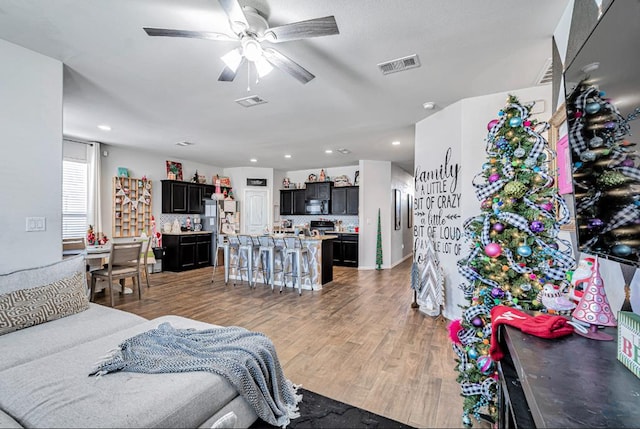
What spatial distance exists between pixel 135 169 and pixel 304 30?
5.70 m

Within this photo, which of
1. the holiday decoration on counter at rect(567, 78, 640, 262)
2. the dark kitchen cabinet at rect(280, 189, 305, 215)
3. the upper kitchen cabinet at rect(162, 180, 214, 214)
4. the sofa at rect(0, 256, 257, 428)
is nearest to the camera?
the holiday decoration on counter at rect(567, 78, 640, 262)

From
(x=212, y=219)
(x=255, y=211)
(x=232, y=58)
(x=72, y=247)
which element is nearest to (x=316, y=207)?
(x=255, y=211)

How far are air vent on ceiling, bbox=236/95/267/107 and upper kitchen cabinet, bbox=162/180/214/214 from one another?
3950mm

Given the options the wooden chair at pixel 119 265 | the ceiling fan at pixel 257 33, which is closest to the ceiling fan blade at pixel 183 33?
the ceiling fan at pixel 257 33

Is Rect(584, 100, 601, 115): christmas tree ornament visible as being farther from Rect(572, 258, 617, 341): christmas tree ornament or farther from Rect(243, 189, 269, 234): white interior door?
Rect(243, 189, 269, 234): white interior door

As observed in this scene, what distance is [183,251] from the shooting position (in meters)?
6.38

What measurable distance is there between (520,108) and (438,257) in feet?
7.73

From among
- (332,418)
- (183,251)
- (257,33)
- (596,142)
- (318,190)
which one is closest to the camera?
(596,142)

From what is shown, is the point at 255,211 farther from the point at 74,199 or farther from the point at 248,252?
the point at 74,199

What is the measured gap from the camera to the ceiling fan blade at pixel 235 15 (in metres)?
1.57

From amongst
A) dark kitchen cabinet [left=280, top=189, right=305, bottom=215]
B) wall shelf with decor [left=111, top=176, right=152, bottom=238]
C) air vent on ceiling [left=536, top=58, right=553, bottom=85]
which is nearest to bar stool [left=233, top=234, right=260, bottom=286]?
wall shelf with decor [left=111, top=176, right=152, bottom=238]

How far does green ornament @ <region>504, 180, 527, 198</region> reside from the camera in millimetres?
1577

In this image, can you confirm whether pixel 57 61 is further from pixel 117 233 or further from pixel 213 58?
pixel 117 233

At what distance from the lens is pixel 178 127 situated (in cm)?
433
